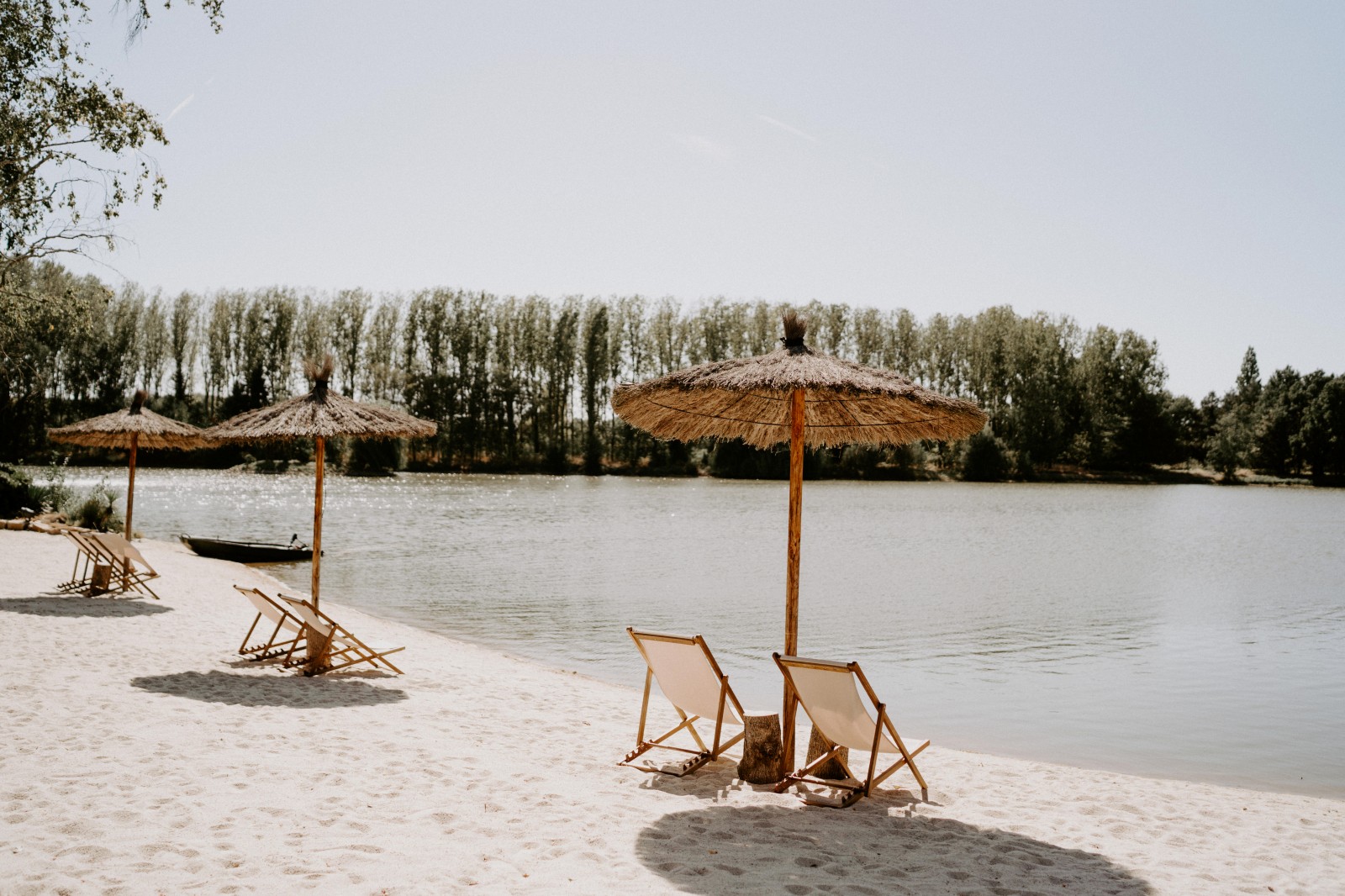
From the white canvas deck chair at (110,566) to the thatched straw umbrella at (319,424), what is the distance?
137 inches

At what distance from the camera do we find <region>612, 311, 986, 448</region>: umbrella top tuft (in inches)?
211

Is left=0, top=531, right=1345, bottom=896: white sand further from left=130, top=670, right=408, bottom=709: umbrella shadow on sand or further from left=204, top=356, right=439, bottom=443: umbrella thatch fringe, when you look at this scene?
left=204, top=356, right=439, bottom=443: umbrella thatch fringe

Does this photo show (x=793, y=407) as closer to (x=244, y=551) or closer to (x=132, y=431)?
(x=132, y=431)

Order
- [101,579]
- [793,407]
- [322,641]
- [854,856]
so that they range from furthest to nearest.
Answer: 1. [101,579]
2. [322,641]
3. [793,407]
4. [854,856]

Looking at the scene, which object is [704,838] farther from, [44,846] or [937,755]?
[937,755]

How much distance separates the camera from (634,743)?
6305mm

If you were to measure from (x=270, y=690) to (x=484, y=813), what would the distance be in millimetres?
3413

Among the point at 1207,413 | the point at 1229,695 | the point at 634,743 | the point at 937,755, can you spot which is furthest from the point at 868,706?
the point at 1207,413

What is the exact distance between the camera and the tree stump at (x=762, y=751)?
5383mm

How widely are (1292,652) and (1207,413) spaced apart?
261ft

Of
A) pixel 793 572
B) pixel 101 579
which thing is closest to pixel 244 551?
pixel 101 579

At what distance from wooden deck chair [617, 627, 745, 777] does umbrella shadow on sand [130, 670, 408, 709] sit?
246cm

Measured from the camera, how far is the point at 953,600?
16.7 meters

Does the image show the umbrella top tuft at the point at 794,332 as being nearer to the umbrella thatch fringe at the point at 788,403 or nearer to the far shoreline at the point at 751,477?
the umbrella thatch fringe at the point at 788,403
